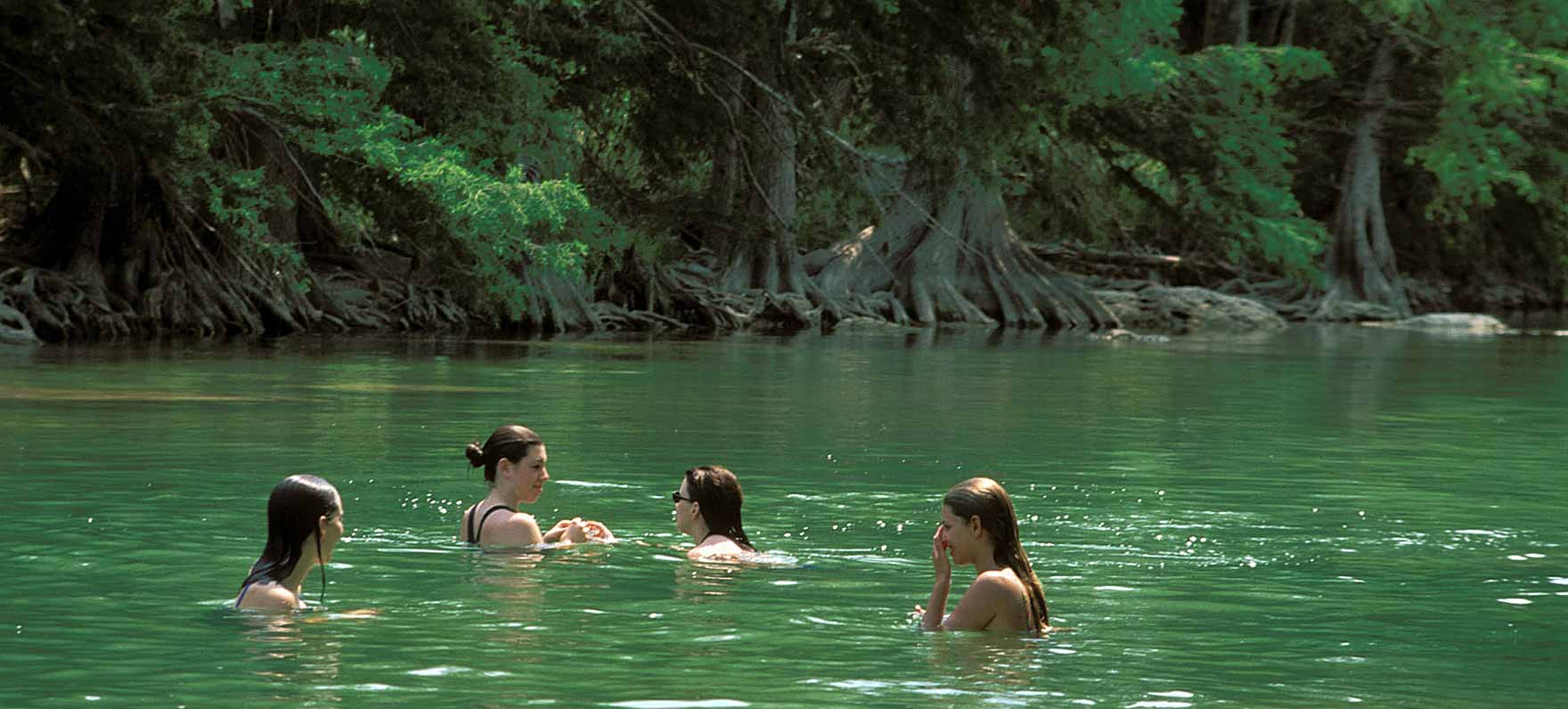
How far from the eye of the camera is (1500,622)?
11.6m

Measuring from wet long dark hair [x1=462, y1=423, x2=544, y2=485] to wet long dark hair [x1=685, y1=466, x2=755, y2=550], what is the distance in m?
0.84

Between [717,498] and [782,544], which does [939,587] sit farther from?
[782,544]

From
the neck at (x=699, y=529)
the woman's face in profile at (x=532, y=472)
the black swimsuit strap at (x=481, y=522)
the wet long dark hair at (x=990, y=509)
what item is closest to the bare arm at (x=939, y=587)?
the wet long dark hair at (x=990, y=509)

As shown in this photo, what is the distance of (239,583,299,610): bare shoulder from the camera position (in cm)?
1069

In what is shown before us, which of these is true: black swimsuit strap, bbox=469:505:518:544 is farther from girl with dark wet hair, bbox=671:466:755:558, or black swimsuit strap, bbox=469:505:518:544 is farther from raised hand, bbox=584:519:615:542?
girl with dark wet hair, bbox=671:466:755:558

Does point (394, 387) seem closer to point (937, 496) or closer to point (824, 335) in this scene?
point (937, 496)

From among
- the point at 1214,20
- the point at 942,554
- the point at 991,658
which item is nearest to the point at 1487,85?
the point at 1214,20

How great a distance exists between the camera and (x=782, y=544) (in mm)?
14188

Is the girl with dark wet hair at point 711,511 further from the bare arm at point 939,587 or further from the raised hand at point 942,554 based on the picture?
the raised hand at point 942,554

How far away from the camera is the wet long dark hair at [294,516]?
1019 centimetres

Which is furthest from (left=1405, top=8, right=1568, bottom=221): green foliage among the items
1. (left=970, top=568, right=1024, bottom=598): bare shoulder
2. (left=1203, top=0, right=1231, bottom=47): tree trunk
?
(left=970, top=568, right=1024, bottom=598): bare shoulder

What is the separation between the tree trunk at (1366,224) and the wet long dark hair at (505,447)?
48.7 meters

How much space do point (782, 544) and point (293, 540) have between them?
4266mm

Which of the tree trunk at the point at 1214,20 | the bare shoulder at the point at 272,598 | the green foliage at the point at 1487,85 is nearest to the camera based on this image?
the bare shoulder at the point at 272,598
